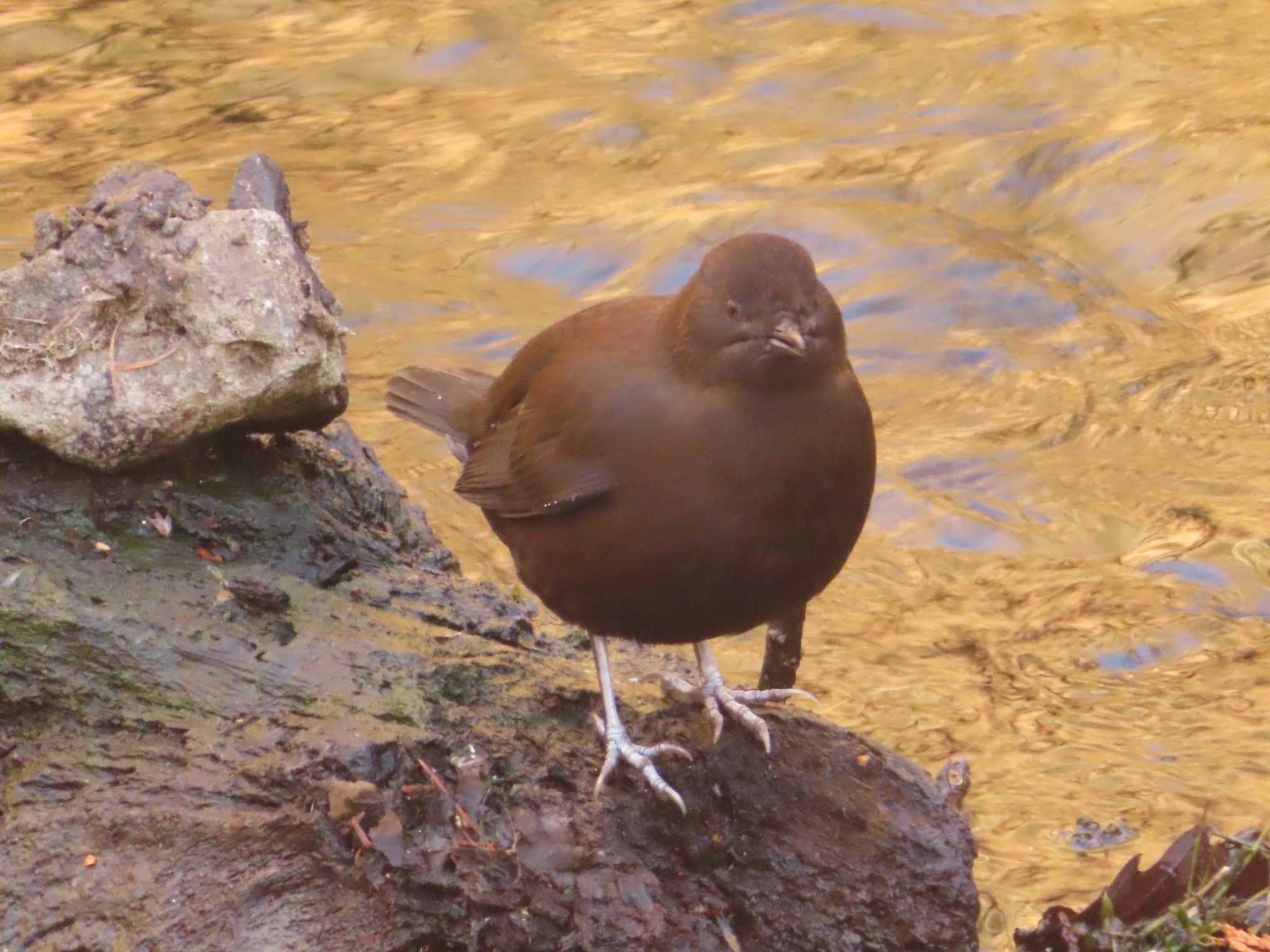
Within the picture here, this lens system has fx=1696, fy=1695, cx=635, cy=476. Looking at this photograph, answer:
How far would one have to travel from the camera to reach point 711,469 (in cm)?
314

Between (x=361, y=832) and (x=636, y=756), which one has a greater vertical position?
(x=361, y=832)

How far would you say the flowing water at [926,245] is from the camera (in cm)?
539

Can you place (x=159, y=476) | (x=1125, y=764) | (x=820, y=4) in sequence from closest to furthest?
(x=159, y=476) < (x=1125, y=764) < (x=820, y=4)

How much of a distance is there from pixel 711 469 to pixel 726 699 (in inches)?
24.3

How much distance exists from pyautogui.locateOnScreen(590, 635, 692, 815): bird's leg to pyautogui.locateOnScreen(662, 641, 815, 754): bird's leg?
15cm

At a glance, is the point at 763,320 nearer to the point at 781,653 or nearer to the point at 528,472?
the point at 528,472

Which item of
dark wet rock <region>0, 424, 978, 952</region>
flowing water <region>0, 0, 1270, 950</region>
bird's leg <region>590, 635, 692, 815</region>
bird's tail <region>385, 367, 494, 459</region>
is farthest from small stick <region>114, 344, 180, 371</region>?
flowing water <region>0, 0, 1270, 950</region>

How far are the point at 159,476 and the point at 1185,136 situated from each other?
21.6 ft

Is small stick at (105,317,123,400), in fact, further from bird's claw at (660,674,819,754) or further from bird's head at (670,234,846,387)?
bird's claw at (660,674,819,754)

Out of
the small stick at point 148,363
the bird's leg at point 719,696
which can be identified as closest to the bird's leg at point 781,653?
the bird's leg at point 719,696

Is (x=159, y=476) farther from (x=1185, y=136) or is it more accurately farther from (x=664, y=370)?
(x=1185, y=136)

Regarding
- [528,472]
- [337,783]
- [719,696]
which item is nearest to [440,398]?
[528,472]

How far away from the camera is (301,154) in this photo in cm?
898

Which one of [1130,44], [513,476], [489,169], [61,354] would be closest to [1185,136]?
[1130,44]
